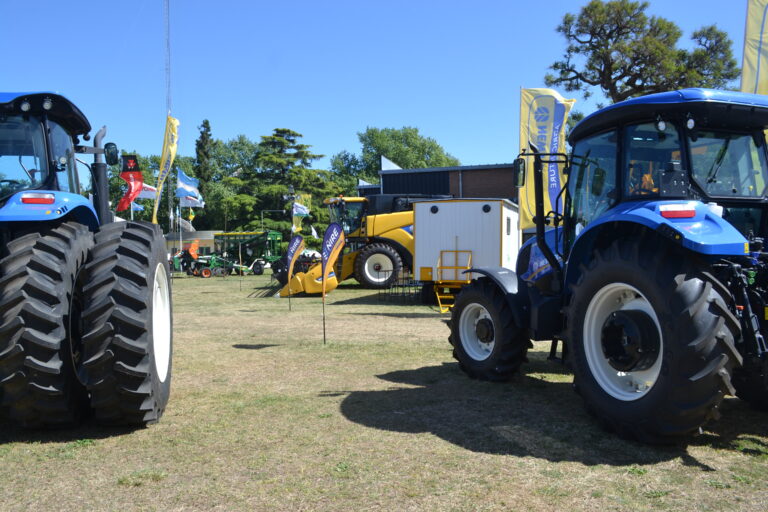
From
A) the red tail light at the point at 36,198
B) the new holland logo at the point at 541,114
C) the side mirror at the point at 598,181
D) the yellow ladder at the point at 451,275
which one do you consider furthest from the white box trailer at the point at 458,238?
the red tail light at the point at 36,198

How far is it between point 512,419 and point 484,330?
1.45m

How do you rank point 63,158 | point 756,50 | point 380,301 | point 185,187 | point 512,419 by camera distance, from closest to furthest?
point 512,419 < point 63,158 < point 756,50 < point 380,301 < point 185,187

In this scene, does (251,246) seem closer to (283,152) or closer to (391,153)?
(283,152)

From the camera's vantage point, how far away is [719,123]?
163 inches

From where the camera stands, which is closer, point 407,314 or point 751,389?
point 751,389

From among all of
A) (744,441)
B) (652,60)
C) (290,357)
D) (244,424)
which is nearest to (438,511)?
Result: (244,424)

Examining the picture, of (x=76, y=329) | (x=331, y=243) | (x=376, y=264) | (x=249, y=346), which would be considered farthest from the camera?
(x=376, y=264)

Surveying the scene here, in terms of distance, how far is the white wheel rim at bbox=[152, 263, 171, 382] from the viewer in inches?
187

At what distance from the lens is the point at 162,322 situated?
200 inches

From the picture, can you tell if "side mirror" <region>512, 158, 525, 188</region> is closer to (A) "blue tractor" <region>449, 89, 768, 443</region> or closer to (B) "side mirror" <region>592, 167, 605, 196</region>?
(A) "blue tractor" <region>449, 89, 768, 443</region>

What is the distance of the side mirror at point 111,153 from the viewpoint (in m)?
5.60

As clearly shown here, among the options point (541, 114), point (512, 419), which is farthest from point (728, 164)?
point (541, 114)

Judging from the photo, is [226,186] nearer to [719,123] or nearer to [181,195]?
[181,195]

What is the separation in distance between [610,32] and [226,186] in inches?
1755
